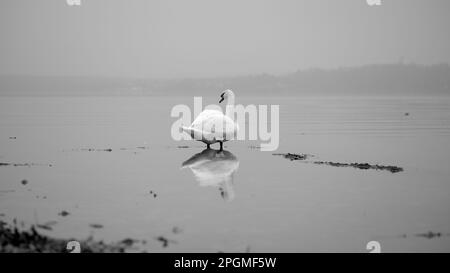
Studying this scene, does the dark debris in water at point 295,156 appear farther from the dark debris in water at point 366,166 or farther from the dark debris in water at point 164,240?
the dark debris in water at point 164,240

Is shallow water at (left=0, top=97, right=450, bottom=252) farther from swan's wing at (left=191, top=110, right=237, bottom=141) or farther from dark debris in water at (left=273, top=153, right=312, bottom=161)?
swan's wing at (left=191, top=110, right=237, bottom=141)

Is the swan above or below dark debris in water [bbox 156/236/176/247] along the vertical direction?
above

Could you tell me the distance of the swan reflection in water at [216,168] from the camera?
15.0m

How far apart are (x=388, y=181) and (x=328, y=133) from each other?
1714 centimetres

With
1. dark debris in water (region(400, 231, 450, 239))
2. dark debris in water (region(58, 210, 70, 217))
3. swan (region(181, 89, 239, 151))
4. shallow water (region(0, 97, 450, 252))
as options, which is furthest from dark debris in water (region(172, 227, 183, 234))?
swan (region(181, 89, 239, 151))

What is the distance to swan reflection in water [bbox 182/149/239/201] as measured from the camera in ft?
49.3

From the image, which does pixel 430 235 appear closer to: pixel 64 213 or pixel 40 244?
pixel 40 244

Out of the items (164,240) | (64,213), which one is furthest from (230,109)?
(164,240)

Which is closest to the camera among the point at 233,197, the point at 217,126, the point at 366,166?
the point at 233,197

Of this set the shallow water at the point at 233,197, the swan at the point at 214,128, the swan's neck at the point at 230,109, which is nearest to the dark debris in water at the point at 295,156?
the shallow water at the point at 233,197

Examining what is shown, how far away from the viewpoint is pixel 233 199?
13.3 metres

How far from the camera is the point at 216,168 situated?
1820cm
